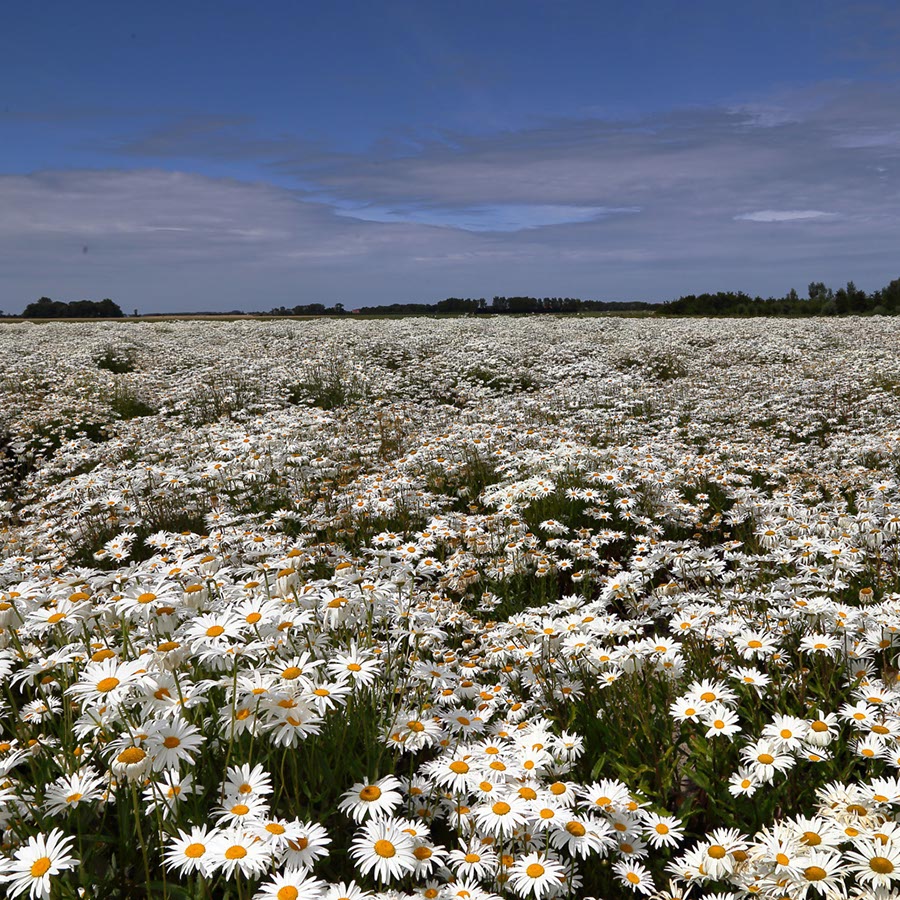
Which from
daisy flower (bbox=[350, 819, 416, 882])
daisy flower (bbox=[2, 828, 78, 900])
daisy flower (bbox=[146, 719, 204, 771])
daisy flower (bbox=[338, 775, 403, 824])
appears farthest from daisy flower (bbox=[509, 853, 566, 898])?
daisy flower (bbox=[2, 828, 78, 900])

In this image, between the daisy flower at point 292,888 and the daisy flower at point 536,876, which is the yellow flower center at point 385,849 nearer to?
the daisy flower at point 292,888

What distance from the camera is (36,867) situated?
1.99m

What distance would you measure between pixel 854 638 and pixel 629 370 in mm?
15252

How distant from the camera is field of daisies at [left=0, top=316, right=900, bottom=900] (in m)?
2.22

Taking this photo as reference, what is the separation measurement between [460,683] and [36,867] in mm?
2078

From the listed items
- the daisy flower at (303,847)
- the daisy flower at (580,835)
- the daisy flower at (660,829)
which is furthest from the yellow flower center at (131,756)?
the daisy flower at (660,829)

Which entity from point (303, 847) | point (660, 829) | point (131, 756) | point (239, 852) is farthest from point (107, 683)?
point (660, 829)

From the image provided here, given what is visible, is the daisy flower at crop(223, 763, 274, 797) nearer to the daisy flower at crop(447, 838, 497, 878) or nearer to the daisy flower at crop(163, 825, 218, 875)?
the daisy flower at crop(163, 825, 218, 875)

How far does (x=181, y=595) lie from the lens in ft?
9.39

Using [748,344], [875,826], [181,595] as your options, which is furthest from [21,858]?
[748,344]

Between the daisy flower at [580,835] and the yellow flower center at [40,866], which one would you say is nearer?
the yellow flower center at [40,866]

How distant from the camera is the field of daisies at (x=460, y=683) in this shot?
222 cm

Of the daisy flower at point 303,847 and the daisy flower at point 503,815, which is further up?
the daisy flower at point 303,847

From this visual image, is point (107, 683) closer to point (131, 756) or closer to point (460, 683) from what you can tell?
point (131, 756)
